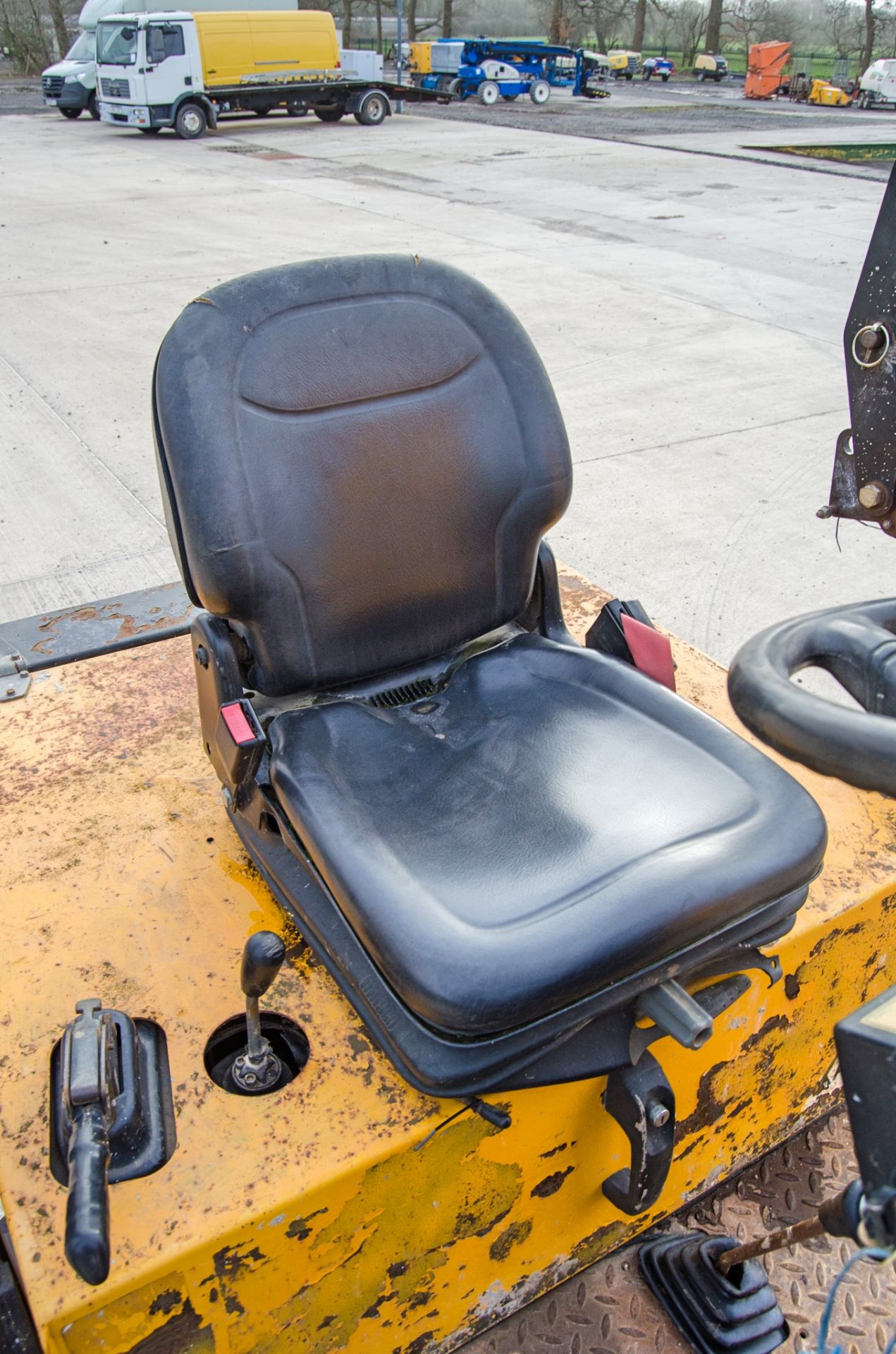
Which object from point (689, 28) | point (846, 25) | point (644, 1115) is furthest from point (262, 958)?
point (846, 25)

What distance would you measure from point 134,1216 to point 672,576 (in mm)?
2266

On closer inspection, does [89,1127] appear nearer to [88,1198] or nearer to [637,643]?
[88,1198]

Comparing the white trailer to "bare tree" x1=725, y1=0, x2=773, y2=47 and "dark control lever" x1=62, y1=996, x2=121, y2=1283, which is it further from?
"dark control lever" x1=62, y1=996, x2=121, y2=1283

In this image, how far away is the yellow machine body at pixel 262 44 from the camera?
1303 cm

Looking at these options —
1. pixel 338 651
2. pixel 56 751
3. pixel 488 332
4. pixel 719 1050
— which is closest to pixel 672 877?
pixel 719 1050

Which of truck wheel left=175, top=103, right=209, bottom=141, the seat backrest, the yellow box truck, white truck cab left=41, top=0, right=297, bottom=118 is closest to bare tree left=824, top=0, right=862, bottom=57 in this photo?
white truck cab left=41, top=0, right=297, bottom=118

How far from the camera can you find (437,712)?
54.4 inches

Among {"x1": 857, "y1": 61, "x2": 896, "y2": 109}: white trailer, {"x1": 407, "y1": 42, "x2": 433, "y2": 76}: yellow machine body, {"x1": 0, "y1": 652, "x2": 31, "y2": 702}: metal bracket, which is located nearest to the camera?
{"x1": 0, "y1": 652, "x2": 31, "y2": 702}: metal bracket

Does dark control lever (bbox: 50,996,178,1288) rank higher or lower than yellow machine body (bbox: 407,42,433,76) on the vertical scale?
lower

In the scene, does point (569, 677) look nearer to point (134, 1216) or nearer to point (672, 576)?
point (134, 1216)

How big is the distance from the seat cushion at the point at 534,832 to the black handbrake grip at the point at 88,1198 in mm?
278

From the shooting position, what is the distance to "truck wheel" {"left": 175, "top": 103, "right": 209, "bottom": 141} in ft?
43.0

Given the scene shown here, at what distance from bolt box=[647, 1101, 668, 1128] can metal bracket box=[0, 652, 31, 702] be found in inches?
44.8

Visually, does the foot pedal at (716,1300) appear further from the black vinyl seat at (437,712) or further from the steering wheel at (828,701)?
the steering wheel at (828,701)
